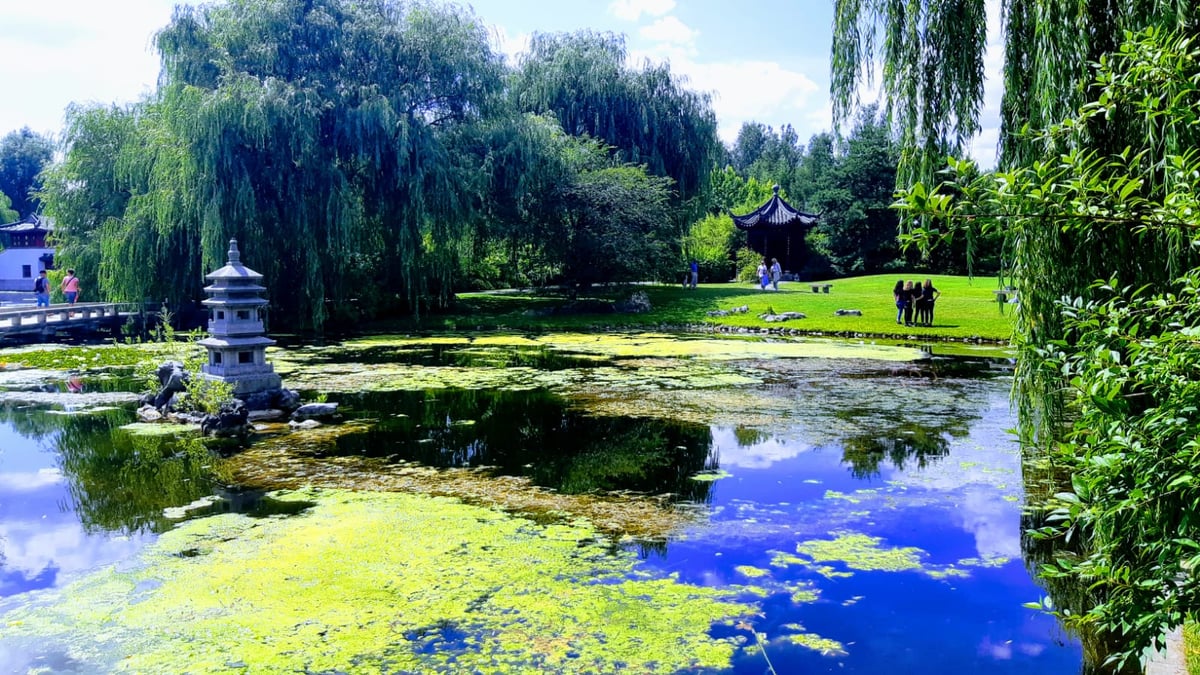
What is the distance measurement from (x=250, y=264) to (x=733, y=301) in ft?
44.2

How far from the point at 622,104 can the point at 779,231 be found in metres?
10.4

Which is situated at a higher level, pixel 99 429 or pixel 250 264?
pixel 250 264

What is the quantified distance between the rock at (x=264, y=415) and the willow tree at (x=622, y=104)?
1955 centimetres

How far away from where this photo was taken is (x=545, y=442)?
927 cm

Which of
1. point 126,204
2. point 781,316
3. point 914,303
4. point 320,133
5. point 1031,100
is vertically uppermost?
point 320,133

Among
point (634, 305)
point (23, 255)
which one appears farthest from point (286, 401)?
point (23, 255)

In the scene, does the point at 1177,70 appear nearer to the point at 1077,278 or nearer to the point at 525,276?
the point at 1077,278

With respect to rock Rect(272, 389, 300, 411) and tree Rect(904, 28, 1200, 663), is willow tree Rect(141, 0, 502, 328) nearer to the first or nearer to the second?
rock Rect(272, 389, 300, 411)

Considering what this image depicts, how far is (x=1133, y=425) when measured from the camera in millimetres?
2277

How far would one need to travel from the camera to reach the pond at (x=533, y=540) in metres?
4.50

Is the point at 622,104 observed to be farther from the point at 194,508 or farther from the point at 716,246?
the point at 194,508

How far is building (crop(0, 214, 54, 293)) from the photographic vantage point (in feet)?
143

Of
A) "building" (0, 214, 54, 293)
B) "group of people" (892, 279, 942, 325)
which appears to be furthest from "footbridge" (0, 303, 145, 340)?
"building" (0, 214, 54, 293)

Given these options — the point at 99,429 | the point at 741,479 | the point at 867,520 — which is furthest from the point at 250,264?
the point at 867,520
